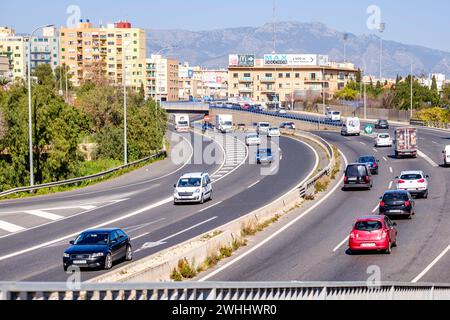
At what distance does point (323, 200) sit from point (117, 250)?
19303 mm

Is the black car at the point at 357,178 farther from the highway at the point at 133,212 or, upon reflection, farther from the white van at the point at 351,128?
the white van at the point at 351,128

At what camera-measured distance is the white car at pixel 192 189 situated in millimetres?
44312

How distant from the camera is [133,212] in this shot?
138 ft

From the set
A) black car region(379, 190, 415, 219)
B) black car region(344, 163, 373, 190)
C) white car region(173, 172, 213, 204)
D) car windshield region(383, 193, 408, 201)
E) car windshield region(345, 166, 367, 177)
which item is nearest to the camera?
black car region(379, 190, 415, 219)

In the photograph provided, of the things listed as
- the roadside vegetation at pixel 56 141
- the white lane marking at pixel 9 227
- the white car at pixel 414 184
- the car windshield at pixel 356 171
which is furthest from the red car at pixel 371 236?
the roadside vegetation at pixel 56 141

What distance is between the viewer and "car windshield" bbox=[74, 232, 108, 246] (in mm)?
26969

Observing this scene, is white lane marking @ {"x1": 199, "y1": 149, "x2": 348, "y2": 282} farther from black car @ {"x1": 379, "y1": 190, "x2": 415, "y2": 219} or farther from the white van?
the white van

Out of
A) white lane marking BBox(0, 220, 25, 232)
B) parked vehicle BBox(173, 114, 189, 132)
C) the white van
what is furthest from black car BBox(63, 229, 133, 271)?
parked vehicle BBox(173, 114, 189, 132)

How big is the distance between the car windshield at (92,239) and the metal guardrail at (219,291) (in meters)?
9.44

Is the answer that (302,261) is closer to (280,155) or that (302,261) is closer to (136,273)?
(136,273)

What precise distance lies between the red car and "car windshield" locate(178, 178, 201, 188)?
15582 millimetres

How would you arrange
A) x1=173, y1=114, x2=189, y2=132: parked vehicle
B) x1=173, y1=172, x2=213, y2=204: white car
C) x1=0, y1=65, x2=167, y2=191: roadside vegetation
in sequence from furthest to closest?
x1=173, y1=114, x2=189, y2=132: parked vehicle
x1=0, y1=65, x2=167, y2=191: roadside vegetation
x1=173, y1=172, x2=213, y2=204: white car
